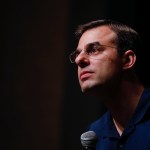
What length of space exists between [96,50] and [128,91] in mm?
274

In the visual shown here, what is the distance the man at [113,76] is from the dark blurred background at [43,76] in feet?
3.26

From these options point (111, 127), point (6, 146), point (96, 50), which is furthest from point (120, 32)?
point (6, 146)

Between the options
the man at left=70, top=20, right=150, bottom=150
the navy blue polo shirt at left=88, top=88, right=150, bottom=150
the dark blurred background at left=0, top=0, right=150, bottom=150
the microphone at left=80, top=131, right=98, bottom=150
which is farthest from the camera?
the dark blurred background at left=0, top=0, right=150, bottom=150

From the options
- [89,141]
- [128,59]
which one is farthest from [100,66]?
[89,141]

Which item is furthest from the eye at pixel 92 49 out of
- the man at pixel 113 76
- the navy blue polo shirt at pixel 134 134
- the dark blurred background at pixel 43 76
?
the dark blurred background at pixel 43 76

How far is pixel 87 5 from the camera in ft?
11.1

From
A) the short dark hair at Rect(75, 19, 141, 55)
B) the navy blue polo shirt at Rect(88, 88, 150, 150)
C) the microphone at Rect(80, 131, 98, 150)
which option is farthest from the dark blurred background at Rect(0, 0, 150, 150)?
the microphone at Rect(80, 131, 98, 150)

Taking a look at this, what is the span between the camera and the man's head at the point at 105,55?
2.10 meters

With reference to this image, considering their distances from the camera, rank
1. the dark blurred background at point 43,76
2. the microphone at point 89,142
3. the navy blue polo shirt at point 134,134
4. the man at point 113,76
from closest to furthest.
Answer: the microphone at point 89,142 → the navy blue polo shirt at point 134,134 → the man at point 113,76 → the dark blurred background at point 43,76

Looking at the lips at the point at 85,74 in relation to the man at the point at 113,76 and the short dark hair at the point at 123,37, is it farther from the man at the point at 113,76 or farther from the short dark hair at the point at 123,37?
the short dark hair at the point at 123,37

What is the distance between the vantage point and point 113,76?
83.4 inches

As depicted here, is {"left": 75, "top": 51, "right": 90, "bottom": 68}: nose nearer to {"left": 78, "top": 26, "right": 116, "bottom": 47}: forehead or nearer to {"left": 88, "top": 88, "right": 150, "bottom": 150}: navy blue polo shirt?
{"left": 78, "top": 26, "right": 116, "bottom": 47}: forehead

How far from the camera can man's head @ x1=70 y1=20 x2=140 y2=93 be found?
6.88 ft

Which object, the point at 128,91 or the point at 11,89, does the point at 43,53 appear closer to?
the point at 11,89
